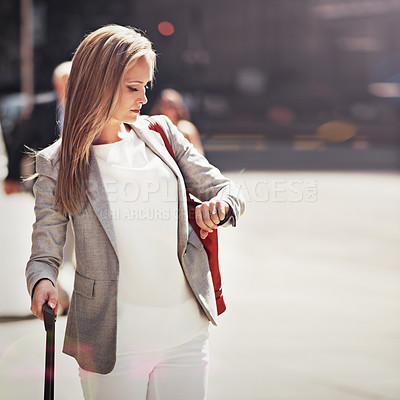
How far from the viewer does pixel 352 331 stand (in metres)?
5.61

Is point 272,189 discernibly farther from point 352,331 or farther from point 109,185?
point 109,185

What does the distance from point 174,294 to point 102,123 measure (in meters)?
0.55

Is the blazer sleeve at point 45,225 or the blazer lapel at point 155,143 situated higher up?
the blazer lapel at point 155,143

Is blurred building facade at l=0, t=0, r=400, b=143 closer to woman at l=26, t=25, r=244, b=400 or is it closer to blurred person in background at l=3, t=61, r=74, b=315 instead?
blurred person in background at l=3, t=61, r=74, b=315

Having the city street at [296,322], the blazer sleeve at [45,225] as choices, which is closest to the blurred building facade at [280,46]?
the city street at [296,322]

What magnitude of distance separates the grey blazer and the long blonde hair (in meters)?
0.04

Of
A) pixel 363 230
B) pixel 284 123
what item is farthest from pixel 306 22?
pixel 363 230

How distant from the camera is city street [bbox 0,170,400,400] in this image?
454 cm

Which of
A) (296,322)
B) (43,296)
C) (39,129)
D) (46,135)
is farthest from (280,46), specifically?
(43,296)

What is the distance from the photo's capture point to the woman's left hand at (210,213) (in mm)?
2383

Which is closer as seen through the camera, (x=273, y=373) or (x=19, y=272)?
(x=273, y=373)

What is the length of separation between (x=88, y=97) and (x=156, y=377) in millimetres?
857

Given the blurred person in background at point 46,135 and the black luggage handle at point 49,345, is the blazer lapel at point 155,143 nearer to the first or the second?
the blurred person in background at point 46,135

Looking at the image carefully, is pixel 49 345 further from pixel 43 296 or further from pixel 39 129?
pixel 39 129
